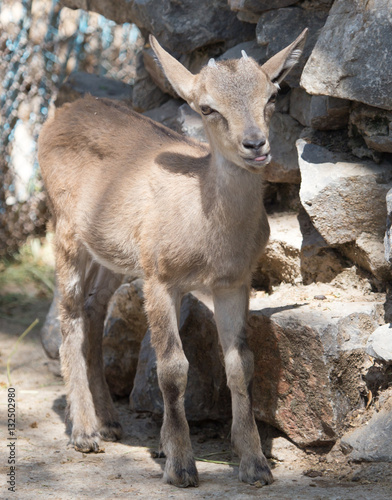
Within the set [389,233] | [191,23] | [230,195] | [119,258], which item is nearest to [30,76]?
[191,23]

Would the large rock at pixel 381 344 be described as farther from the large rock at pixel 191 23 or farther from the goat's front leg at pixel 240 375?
the large rock at pixel 191 23

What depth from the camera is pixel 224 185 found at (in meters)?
4.43

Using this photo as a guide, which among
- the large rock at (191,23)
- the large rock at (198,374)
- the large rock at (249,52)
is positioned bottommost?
the large rock at (198,374)

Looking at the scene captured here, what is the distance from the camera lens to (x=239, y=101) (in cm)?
416

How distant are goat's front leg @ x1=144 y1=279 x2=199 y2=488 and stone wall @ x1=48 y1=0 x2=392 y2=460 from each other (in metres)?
0.70

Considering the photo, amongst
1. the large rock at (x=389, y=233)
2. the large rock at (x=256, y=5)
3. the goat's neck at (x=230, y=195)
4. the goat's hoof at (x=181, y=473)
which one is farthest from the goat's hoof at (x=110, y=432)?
the large rock at (x=256, y=5)

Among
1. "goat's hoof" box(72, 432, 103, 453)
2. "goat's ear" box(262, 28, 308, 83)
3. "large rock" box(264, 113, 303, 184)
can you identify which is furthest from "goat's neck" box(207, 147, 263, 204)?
"goat's hoof" box(72, 432, 103, 453)

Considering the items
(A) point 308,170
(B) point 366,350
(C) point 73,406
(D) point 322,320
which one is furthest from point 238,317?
A: (C) point 73,406

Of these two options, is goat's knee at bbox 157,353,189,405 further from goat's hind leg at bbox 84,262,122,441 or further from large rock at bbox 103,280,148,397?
large rock at bbox 103,280,148,397

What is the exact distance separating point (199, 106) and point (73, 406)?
245 cm

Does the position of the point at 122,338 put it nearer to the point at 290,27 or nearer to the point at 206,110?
the point at 206,110

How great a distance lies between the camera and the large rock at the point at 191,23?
6.20 meters

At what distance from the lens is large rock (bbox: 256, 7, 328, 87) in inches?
217

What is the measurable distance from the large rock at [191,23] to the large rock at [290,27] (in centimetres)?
70
